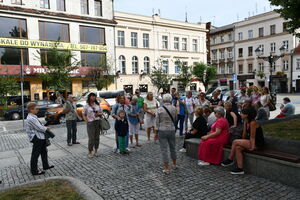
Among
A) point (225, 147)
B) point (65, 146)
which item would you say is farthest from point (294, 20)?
point (65, 146)

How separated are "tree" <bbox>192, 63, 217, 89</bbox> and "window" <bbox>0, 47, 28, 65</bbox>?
76.6 ft

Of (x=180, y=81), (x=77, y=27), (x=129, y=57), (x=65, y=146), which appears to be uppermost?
(x=77, y=27)

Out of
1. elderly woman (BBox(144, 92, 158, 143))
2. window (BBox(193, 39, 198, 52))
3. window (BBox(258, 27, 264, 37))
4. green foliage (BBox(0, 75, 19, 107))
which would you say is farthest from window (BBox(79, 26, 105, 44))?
window (BBox(258, 27, 264, 37))

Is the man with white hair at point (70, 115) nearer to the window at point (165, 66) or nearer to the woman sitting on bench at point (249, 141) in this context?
the woman sitting on bench at point (249, 141)

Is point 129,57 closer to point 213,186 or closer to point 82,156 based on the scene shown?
point 82,156

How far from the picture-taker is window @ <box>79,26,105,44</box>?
30.4 metres

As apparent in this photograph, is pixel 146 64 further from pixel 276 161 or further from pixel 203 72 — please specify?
pixel 276 161

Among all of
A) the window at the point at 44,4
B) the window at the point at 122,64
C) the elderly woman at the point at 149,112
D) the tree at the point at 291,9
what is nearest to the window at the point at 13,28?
the window at the point at 44,4

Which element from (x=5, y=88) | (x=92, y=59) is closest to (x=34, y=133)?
(x=5, y=88)

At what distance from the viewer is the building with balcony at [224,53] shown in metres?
52.6

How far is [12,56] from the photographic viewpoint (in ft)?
84.6

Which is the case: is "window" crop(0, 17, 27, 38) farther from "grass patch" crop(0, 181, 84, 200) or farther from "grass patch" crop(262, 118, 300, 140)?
"grass patch" crop(262, 118, 300, 140)

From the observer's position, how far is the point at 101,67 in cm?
2959

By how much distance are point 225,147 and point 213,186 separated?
137cm
